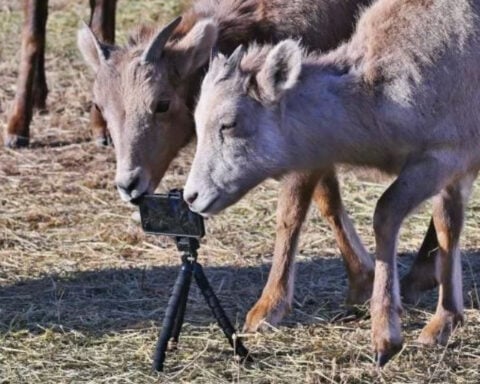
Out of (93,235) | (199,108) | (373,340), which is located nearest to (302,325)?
(373,340)

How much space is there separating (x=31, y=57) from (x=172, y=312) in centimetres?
589

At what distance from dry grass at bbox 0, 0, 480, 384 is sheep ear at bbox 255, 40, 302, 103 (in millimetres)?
1308

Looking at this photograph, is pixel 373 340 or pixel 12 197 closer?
pixel 373 340

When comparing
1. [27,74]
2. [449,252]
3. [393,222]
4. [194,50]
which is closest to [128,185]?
[194,50]

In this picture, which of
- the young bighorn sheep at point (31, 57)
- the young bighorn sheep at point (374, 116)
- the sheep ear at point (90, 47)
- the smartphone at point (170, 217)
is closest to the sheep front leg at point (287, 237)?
the young bighorn sheep at point (374, 116)

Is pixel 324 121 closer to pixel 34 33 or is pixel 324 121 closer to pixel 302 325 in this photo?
pixel 302 325

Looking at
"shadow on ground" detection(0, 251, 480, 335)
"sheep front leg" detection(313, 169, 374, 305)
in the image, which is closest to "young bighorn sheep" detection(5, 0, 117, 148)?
"shadow on ground" detection(0, 251, 480, 335)

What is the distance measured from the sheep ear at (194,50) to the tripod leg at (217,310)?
4.73 feet

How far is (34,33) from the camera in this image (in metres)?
12.0

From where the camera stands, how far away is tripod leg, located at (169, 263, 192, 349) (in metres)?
6.67

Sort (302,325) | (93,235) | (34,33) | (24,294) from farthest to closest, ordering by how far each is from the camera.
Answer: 1. (34,33)
2. (93,235)
3. (24,294)
4. (302,325)

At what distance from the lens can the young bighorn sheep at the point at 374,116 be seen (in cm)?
673

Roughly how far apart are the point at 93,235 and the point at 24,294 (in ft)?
4.51

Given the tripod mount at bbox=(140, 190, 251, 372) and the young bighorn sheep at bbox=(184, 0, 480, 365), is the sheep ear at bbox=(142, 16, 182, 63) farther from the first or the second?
the tripod mount at bbox=(140, 190, 251, 372)
